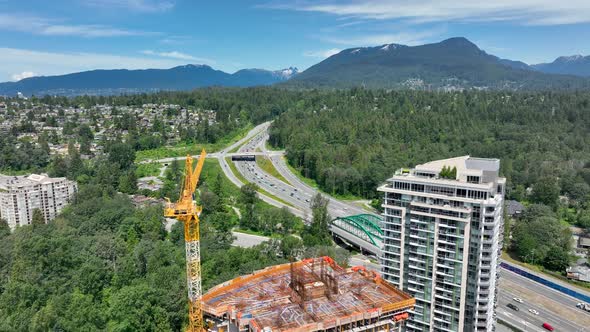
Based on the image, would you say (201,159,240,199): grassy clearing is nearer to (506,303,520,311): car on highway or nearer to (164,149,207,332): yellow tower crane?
(164,149,207,332): yellow tower crane

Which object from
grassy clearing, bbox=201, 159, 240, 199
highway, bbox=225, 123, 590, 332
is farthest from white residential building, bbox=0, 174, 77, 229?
highway, bbox=225, 123, 590, 332

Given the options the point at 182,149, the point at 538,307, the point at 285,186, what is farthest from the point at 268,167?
the point at 538,307

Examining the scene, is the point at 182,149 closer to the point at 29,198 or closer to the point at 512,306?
the point at 29,198

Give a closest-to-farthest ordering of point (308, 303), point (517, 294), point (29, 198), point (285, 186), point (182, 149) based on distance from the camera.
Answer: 1. point (308, 303)
2. point (517, 294)
3. point (29, 198)
4. point (285, 186)
5. point (182, 149)

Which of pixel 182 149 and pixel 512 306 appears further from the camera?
pixel 182 149

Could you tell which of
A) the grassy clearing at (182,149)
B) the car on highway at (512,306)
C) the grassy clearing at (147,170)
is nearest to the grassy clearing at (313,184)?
the grassy clearing at (182,149)

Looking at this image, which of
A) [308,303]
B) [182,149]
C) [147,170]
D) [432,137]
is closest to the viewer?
[308,303]
